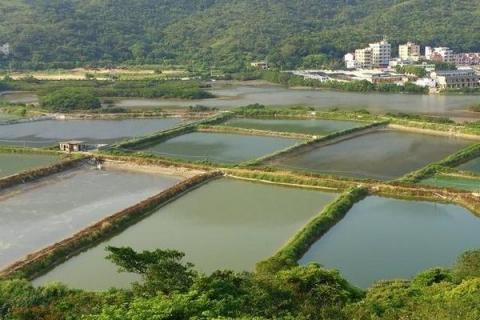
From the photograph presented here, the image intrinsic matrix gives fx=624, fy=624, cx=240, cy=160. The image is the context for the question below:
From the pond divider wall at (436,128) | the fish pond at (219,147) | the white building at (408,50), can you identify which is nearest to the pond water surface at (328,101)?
the pond divider wall at (436,128)

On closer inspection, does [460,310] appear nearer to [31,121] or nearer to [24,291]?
[24,291]

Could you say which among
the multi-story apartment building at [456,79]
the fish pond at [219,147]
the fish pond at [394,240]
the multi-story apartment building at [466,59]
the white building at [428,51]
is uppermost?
the white building at [428,51]

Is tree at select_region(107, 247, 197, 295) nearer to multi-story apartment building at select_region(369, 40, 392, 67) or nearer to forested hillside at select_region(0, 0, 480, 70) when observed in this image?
forested hillside at select_region(0, 0, 480, 70)

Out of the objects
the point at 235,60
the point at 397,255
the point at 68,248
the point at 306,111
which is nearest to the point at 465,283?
the point at 397,255

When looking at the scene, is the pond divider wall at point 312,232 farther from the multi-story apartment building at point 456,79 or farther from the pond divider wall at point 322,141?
the multi-story apartment building at point 456,79

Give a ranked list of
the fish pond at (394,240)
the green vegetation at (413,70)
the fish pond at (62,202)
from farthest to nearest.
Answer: the green vegetation at (413,70)
the fish pond at (62,202)
the fish pond at (394,240)

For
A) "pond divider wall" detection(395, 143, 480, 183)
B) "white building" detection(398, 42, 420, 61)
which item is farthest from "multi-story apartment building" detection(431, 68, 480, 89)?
"pond divider wall" detection(395, 143, 480, 183)
